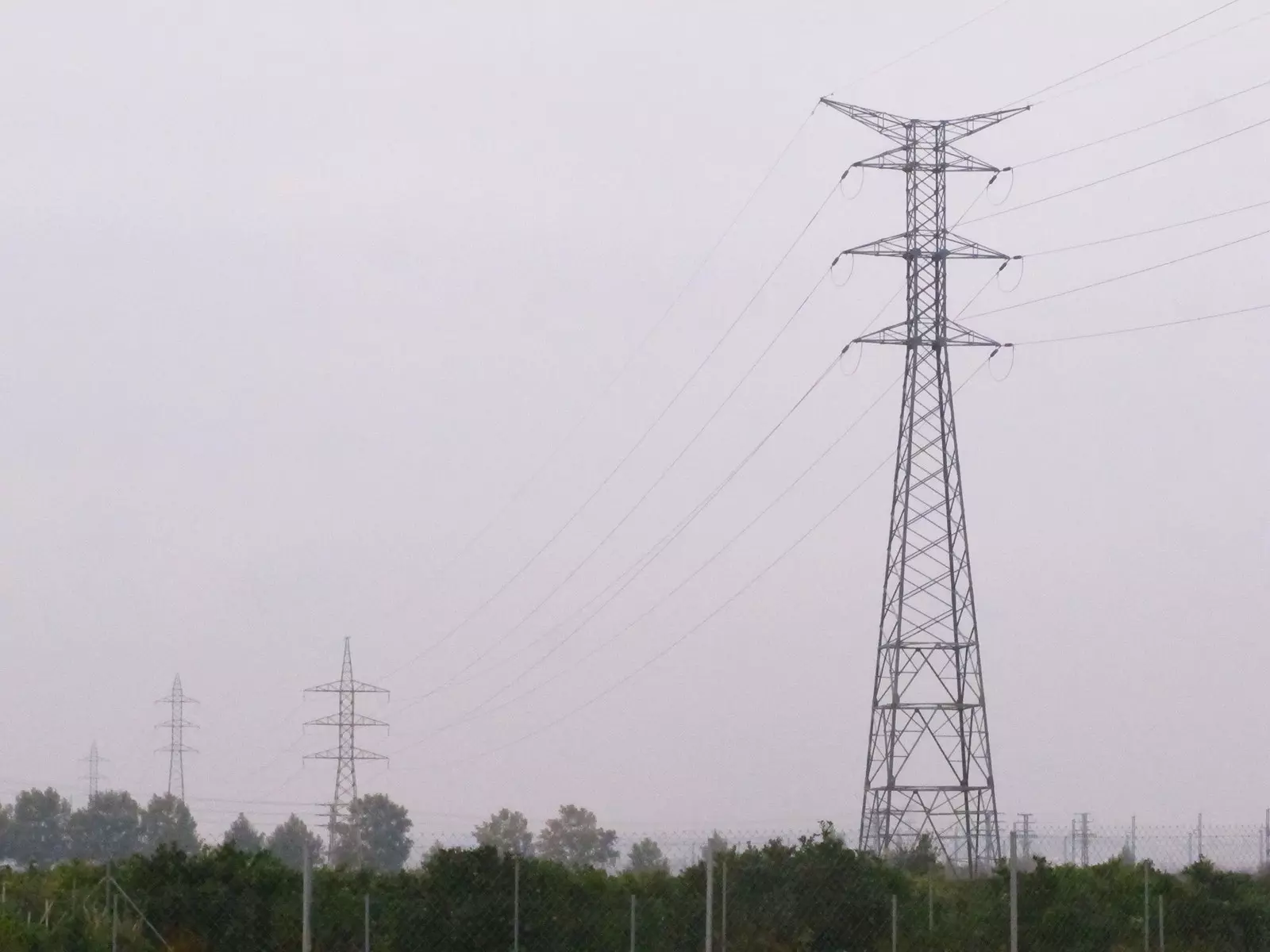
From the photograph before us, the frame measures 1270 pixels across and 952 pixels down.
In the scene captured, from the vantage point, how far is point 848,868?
742 inches

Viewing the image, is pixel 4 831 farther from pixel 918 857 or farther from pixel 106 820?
pixel 918 857

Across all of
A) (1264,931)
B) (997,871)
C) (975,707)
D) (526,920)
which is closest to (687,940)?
(526,920)

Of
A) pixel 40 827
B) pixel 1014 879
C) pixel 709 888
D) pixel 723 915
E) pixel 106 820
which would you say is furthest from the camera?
pixel 40 827

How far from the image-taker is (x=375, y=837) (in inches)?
1644

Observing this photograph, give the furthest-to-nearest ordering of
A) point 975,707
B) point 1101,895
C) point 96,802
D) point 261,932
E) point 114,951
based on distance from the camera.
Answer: point 96,802, point 975,707, point 1101,895, point 261,932, point 114,951

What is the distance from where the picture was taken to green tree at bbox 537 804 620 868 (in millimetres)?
20594

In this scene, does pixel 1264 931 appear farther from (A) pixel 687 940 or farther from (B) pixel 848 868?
(A) pixel 687 940

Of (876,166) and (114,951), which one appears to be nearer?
(114,951)

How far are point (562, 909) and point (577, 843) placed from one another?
1069 cm

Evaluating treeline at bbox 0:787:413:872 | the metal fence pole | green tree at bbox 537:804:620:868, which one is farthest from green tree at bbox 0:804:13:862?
the metal fence pole

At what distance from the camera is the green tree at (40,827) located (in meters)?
54.2

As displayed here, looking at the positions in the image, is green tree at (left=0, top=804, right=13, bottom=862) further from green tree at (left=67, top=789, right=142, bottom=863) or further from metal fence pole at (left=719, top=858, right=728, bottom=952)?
metal fence pole at (left=719, top=858, right=728, bottom=952)

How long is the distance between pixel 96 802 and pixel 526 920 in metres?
46.3

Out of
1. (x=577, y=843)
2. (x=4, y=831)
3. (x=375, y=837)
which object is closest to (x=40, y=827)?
(x=4, y=831)
